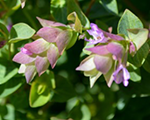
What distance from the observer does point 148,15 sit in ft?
4.14

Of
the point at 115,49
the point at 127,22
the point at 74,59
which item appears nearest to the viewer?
the point at 115,49

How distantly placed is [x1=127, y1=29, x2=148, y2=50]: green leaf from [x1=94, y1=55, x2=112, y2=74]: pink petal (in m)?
0.08

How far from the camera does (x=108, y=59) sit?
29.9 inches

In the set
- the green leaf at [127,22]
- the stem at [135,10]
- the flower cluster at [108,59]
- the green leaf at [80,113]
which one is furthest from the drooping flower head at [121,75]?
the stem at [135,10]

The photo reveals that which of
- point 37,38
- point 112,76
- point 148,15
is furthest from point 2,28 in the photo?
point 148,15

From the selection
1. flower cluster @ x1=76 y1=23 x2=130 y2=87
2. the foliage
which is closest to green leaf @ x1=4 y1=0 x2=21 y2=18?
the foliage

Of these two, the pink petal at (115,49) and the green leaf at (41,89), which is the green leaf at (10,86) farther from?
A: the pink petal at (115,49)

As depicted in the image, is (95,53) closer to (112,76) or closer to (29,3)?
(112,76)

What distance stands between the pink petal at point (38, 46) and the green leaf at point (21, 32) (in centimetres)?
4

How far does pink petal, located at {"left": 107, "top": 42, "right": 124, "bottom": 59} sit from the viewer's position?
0.73 meters

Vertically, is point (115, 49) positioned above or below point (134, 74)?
above

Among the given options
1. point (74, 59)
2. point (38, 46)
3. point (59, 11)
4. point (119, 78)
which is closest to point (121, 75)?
point (119, 78)

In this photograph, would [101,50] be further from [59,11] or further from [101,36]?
[59,11]

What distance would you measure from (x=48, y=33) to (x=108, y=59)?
0.16m
